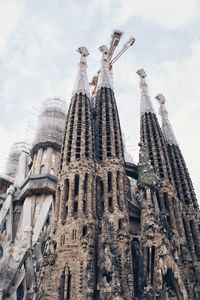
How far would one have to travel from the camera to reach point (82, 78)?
34.5 metres

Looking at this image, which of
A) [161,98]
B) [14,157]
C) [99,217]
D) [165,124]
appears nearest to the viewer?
[99,217]

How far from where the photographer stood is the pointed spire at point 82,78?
33.1 m

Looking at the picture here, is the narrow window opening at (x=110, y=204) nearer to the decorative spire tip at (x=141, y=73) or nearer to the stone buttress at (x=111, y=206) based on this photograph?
the stone buttress at (x=111, y=206)

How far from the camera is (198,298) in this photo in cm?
2411

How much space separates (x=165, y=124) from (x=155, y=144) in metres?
6.07

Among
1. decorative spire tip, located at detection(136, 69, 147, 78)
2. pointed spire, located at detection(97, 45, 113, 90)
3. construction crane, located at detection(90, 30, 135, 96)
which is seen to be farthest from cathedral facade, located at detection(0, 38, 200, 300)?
construction crane, located at detection(90, 30, 135, 96)

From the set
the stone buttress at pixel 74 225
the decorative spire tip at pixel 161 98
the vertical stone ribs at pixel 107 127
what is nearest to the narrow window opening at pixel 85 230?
the stone buttress at pixel 74 225

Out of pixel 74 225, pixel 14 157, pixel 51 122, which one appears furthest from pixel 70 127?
pixel 14 157

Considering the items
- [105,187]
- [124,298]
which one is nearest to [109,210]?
[105,187]

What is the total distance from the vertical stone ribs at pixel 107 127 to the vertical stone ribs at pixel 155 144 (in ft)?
12.8

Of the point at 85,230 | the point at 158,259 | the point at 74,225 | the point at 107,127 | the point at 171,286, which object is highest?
the point at 107,127

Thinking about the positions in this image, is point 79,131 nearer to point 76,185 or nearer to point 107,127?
point 107,127

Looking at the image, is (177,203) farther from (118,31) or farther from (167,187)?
(118,31)

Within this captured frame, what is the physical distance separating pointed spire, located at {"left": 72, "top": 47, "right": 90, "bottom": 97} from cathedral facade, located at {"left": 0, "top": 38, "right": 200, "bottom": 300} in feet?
0.39
